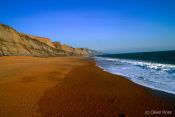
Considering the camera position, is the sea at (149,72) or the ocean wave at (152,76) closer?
the ocean wave at (152,76)

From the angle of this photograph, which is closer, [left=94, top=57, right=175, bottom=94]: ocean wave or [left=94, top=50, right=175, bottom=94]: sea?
Answer: [left=94, top=57, right=175, bottom=94]: ocean wave

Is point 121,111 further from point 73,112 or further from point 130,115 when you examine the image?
point 73,112

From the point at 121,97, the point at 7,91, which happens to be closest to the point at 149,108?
the point at 121,97

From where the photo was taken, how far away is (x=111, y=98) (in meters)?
8.58

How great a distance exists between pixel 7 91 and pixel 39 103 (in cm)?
296

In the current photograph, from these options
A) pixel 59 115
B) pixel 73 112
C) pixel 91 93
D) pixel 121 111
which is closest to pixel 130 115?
pixel 121 111

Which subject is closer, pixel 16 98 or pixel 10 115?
pixel 10 115

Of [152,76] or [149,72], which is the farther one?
[149,72]

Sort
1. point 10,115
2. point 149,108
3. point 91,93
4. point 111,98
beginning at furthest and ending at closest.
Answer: point 91,93, point 111,98, point 149,108, point 10,115

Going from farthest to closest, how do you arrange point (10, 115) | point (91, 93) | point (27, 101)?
point (91, 93)
point (27, 101)
point (10, 115)

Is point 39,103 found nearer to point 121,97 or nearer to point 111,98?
point 111,98

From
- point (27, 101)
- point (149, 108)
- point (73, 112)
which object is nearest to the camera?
point (73, 112)

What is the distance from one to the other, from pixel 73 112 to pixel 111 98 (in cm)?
254

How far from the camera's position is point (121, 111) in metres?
6.83
